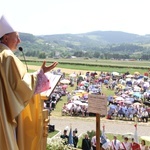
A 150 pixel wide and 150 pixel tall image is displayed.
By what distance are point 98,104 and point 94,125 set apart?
13746 millimetres

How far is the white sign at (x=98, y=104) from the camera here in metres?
5.93

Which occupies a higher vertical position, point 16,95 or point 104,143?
point 16,95

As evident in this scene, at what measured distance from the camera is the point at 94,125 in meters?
19.6

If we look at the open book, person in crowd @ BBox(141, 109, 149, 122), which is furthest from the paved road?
the open book

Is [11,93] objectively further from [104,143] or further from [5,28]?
[104,143]

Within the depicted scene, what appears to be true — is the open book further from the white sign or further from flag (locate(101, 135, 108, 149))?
flag (locate(101, 135, 108, 149))

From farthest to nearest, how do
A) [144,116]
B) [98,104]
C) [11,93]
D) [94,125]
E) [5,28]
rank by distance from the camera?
[144,116] → [94,125] → [98,104] → [5,28] → [11,93]

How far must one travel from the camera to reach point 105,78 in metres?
43.7

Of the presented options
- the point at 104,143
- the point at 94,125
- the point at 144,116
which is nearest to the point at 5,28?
the point at 104,143

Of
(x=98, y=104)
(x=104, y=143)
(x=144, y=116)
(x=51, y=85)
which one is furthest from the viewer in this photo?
(x=144, y=116)

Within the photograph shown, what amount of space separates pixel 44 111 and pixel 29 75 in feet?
1.74

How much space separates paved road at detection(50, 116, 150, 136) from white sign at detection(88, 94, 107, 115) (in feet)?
37.1

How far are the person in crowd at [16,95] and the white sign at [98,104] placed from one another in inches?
98.7

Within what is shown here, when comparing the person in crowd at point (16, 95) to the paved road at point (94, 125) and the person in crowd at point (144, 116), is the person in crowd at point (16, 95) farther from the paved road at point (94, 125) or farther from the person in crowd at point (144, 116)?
the person in crowd at point (144, 116)
